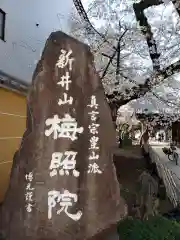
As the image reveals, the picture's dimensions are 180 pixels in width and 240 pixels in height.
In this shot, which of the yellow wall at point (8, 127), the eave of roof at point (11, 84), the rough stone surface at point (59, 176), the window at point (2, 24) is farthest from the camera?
the window at point (2, 24)

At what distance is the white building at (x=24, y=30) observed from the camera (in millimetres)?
10047

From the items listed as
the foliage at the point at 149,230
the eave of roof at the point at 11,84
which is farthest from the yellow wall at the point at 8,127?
the foliage at the point at 149,230

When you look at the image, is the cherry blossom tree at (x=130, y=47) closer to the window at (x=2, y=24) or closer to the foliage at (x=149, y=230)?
the window at (x=2, y=24)

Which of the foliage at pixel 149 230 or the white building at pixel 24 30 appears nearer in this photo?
the foliage at pixel 149 230

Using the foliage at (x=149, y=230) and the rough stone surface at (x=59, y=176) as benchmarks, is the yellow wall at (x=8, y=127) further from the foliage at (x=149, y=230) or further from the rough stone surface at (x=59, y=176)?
the rough stone surface at (x=59, y=176)

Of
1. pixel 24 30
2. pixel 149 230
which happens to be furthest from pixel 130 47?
pixel 149 230

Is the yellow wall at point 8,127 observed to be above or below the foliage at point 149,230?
above

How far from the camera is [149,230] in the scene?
5.33m

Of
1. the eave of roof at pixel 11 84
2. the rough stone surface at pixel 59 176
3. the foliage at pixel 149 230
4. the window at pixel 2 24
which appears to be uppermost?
the window at pixel 2 24

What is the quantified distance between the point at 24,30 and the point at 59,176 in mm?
8279

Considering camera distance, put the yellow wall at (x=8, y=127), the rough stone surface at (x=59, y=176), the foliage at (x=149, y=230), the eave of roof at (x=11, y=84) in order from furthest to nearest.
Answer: the yellow wall at (x=8, y=127)
the eave of roof at (x=11, y=84)
the foliage at (x=149, y=230)
the rough stone surface at (x=59, y=176)

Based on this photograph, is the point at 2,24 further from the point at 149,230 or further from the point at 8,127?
the point at 149,230

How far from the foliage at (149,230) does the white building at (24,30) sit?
4666mm

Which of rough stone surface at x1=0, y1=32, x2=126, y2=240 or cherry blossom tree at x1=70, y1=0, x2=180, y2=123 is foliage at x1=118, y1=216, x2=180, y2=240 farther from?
cherry blossom tree at x1=70, y1=0, x2=180, y2=123
